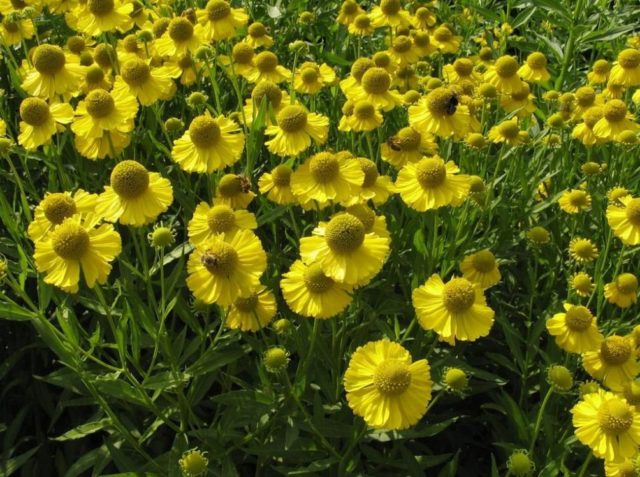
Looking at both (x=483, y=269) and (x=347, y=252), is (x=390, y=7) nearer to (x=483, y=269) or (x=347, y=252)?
(x=483, y=269)

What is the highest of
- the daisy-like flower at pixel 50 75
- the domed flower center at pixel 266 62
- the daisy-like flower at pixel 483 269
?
the daisy-like flower at pixel 50 75

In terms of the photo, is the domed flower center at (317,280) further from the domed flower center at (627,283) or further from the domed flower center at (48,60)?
the domed flower center at (48,60)

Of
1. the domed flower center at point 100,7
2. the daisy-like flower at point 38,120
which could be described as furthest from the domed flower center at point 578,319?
the domed flower center at point 100,7

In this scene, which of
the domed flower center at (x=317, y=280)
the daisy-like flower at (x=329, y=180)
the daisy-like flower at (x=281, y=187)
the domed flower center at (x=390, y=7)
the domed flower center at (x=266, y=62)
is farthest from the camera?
the domed flower center at (x=390, y=7)

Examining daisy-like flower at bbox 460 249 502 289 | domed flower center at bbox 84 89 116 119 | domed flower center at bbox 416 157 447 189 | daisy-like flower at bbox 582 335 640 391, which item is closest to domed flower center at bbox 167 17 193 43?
domed flower center at bbox 84 89 116 119

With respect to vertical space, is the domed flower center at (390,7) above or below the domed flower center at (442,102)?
below
